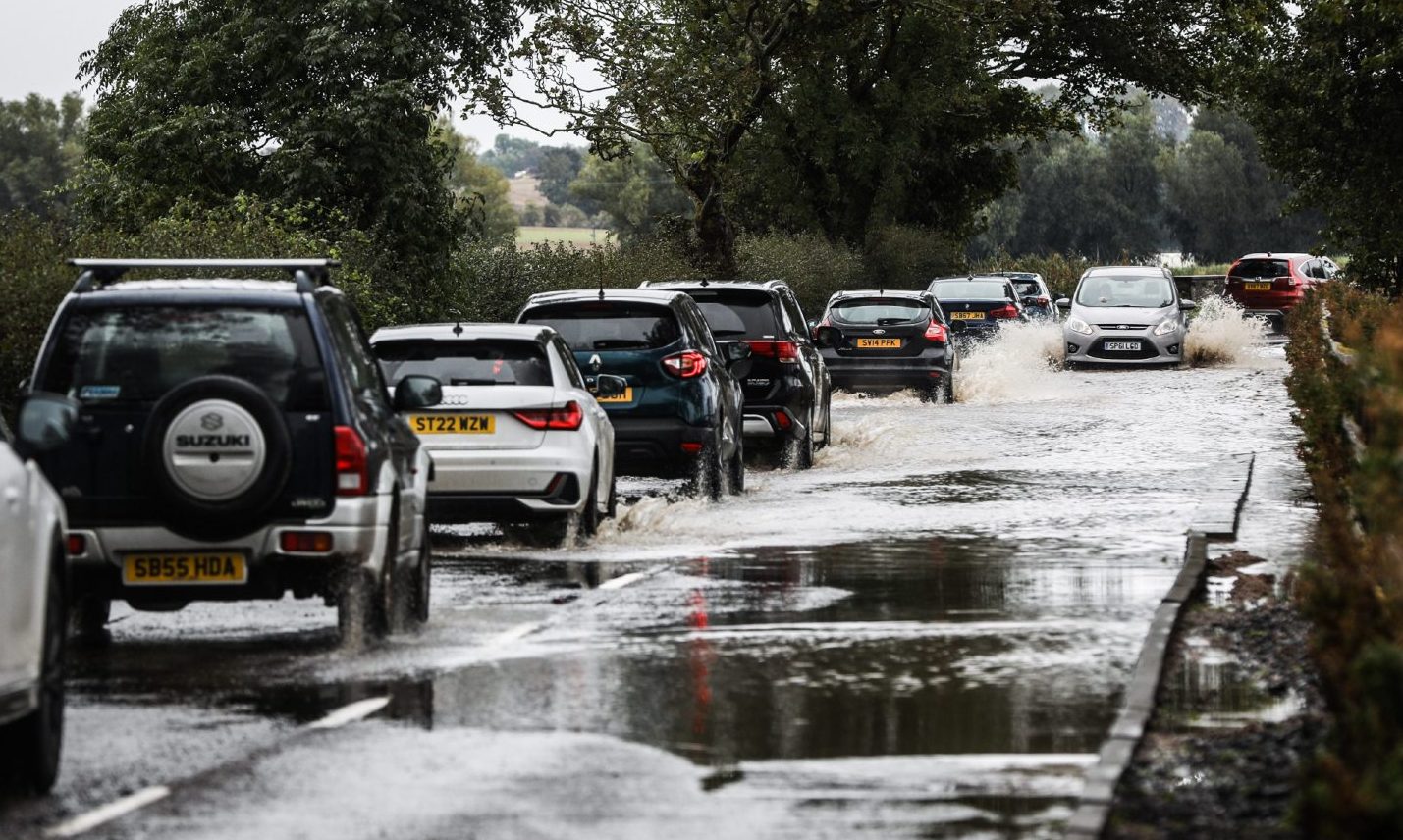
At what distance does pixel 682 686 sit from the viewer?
31.6 ft

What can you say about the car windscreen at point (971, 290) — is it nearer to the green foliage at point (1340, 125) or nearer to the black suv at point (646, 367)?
the green foliage at point (1340, 125)

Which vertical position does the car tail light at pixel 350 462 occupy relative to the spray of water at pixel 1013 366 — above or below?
above

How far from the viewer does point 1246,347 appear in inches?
1732

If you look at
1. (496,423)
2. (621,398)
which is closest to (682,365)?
(621,398)

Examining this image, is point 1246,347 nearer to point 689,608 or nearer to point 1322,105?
point 1322,105

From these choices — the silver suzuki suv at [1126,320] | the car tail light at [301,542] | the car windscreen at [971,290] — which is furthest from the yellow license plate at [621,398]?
the silver suzuki suv at [1126,320]

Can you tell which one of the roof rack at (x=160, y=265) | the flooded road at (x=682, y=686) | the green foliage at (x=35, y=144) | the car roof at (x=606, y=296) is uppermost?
the green foliage at (x=35, y=144)

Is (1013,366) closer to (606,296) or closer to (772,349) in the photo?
(772,349)

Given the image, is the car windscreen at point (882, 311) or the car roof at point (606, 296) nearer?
the car roof at point (606, 296)

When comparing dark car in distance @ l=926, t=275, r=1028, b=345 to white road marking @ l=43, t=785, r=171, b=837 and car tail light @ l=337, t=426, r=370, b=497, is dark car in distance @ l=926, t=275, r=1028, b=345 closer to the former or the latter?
car tail light @ l=337, t=426, r=370, b=497

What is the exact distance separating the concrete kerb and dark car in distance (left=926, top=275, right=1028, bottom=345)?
2712 cm

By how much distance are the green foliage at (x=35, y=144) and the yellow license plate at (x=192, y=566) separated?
513ft

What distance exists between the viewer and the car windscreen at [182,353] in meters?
10.5

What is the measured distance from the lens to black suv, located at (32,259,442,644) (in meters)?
10.3
